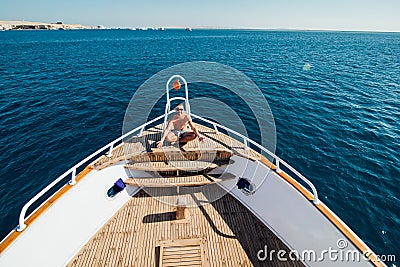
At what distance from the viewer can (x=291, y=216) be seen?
5.28 metres

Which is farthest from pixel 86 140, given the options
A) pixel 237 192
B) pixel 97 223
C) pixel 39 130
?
pixel 237 192

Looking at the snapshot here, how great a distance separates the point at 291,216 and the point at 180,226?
2.97m

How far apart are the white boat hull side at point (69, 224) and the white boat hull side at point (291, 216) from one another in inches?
155

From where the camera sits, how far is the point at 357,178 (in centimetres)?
1002

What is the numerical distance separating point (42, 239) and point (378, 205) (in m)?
11.3

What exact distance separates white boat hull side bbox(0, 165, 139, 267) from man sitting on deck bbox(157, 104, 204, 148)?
1.80 metres

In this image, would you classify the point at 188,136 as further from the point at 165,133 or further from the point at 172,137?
the point at 165,133

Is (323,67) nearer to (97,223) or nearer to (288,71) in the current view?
(288,71)

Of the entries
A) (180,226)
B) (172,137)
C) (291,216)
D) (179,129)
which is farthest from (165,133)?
(291,216)

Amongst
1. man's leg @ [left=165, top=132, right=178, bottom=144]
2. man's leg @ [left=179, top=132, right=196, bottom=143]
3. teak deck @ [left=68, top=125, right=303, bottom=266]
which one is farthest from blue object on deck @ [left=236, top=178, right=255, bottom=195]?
man's leg @ [left=165, top=132, right=178, bottom=144]

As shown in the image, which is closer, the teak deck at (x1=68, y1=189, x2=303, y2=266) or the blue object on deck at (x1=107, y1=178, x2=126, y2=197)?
the teak deck at (x1=68, y1=189, x2=303, y2=266)

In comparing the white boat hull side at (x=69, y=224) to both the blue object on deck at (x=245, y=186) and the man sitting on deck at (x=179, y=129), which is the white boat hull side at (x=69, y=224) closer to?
the man sitting on deck at (x=179, y=129)

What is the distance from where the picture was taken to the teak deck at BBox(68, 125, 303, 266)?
514cm

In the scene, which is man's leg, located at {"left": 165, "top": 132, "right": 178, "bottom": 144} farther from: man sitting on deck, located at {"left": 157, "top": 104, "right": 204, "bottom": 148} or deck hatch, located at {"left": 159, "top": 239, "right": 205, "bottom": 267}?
deck hatch, located at {"left": 159, "top": 239, "right": 205, "bottom": 267}
